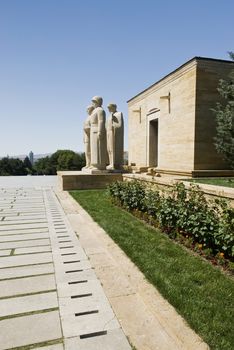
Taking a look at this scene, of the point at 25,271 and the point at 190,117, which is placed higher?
the point at 190,117

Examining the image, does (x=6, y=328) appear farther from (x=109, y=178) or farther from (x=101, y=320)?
(x=109, y=178)

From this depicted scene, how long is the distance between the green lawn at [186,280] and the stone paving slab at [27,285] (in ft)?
3.77

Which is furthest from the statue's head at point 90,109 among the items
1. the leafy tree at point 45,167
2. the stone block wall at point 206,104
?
the leafy tree at point 45,167

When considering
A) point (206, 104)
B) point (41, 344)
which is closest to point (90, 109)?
point (206, 104)

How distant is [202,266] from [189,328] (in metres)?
1.47

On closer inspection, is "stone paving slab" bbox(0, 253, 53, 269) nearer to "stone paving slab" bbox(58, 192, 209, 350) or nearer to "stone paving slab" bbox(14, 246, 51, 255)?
"stone paving slab" bbox(14, 246, 51, 255)

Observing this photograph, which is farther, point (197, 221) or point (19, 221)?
point (19, 221)

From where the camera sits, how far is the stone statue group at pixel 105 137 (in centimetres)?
1177

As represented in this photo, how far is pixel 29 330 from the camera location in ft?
7.41

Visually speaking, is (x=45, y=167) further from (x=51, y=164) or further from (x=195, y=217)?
(x=195, y=217)

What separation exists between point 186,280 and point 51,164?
6144 cm

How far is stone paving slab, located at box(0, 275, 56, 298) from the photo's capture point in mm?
2930

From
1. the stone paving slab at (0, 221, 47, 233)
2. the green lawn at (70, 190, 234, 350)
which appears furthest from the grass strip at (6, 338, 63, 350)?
the stone paving slab at (0, 221, 47, 233)

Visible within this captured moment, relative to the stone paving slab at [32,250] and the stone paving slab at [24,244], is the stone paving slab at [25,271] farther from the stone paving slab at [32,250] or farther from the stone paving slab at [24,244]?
the stone paving slab at [24,244]
